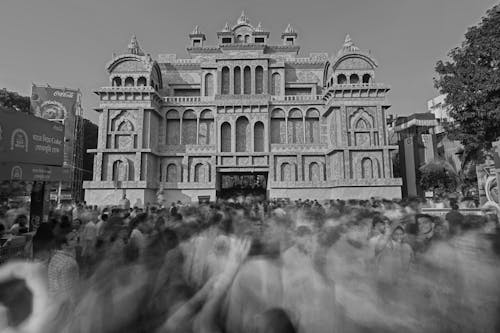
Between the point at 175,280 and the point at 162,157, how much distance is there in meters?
30.1

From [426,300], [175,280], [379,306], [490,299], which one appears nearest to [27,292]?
[175,280]

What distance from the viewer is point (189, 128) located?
34.0m

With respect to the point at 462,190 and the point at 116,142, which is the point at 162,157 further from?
the point at 462,190

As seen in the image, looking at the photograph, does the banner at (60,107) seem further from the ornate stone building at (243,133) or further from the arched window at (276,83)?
the arched window at (276,83)

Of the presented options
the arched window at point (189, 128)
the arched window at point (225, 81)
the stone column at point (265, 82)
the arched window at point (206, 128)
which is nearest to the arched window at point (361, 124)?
the stone column at point (265, 82)

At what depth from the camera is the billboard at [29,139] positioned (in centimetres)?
1088

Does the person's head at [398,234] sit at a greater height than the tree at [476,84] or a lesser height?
lesser

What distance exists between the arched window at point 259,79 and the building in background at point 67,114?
2406 centimetres

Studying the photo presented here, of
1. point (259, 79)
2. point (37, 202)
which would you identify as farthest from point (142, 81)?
point (37, 202)

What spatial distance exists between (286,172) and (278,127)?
5278 millimetres

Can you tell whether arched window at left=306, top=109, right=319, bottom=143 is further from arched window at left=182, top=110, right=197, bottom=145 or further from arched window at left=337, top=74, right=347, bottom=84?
arched window at left=182, top=110, right=197, bottom=145

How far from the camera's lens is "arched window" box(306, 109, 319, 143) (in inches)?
1340

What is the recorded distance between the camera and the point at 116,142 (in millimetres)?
31344

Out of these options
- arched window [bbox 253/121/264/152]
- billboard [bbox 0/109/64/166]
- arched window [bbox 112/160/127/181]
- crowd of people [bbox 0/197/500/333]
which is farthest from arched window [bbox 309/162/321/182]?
crowd of people [bbox 0/197/500/333]
